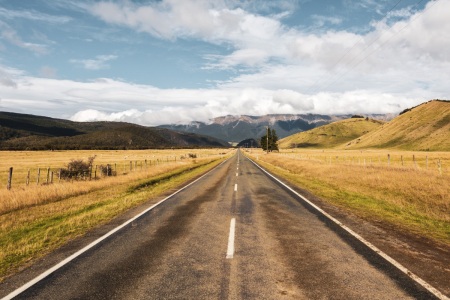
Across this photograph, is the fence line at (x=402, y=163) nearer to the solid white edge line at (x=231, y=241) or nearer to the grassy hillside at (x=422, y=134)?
the solid white edge line at (x=231, y=241)

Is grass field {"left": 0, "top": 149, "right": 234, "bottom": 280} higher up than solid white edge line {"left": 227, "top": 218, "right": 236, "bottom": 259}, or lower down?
lower down

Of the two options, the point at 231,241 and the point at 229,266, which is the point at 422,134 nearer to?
the point at 231,241

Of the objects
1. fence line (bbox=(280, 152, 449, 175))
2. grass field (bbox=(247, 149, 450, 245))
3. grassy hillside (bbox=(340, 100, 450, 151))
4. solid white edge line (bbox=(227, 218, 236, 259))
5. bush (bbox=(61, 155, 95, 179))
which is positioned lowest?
bush (bbox=(61, 155, 95, 179))

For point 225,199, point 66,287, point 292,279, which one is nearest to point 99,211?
point 225,199

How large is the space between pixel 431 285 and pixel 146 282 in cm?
508

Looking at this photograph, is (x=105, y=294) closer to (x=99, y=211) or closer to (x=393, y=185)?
(x=99, y=211)

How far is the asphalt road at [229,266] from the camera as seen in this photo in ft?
17.2

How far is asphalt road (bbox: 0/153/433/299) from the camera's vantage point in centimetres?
525

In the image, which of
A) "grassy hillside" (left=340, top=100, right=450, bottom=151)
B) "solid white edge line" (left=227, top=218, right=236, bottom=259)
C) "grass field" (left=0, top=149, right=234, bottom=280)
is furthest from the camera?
"grassy hillside" (left=340, top=100, right=450, bottom=151)

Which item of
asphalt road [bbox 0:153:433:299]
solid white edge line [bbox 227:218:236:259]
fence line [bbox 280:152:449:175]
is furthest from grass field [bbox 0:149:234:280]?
fence line [bbox 280:152:449:175]

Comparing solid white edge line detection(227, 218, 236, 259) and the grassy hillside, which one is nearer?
solid white edge line detection(227, 218, 236, 259)

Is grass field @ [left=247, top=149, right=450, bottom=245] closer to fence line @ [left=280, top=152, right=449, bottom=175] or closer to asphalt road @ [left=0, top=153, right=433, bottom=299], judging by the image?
asphalt road @ [left=0, top=153, right=433, bottom=299]

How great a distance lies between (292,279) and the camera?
5703mm

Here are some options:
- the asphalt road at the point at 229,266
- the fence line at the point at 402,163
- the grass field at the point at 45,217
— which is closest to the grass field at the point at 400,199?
the asphalt road at the point at 229,266
